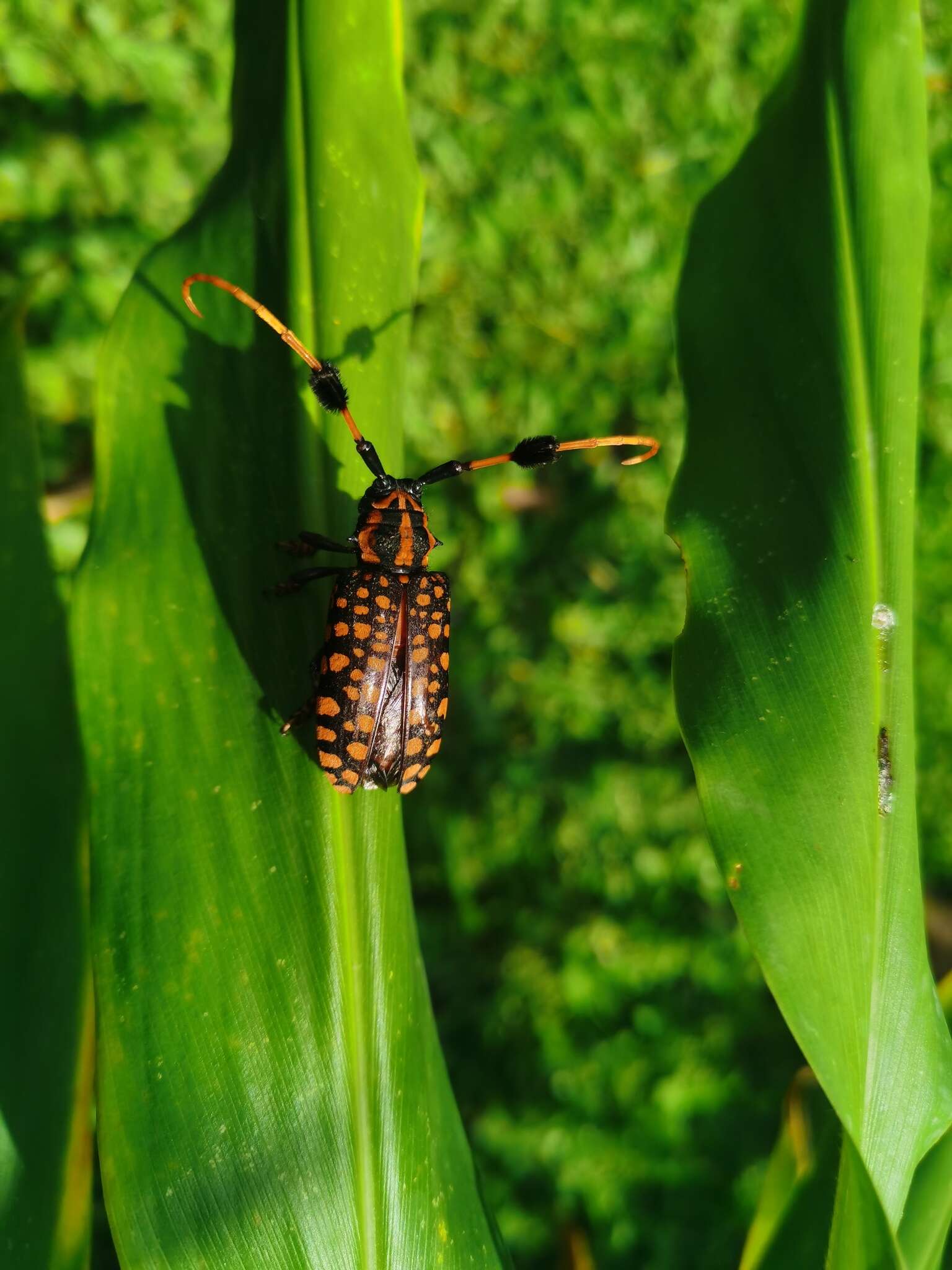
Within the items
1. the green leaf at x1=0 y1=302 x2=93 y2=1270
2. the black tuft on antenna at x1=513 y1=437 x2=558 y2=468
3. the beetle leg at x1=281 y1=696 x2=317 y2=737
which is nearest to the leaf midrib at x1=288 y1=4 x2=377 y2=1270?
the beetle leg at x1=281 y1=696 x2=317 y2=737

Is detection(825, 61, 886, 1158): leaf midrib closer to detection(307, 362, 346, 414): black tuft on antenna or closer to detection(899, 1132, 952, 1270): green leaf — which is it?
detection(899, 1132, 952, 1270): green leaf

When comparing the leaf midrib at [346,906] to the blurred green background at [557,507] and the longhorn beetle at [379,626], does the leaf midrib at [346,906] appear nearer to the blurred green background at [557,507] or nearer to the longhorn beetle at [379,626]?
the longhorn beetle at [379,626]

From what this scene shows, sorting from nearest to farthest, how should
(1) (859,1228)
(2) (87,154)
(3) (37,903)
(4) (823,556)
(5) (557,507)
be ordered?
(1) (859,1228), (4) (823,556), (3) (37,903), (2) (87,154), (5) (557,507)

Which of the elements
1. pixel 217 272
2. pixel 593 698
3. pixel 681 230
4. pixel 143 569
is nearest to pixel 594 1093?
pixel 593 698

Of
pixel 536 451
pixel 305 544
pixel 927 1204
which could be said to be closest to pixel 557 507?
pixel 536 451

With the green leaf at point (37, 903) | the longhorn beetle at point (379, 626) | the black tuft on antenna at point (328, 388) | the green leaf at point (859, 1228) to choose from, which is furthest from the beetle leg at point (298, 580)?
the green leaf at point (859, 1228)

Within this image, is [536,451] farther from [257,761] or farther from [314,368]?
[257,761]
